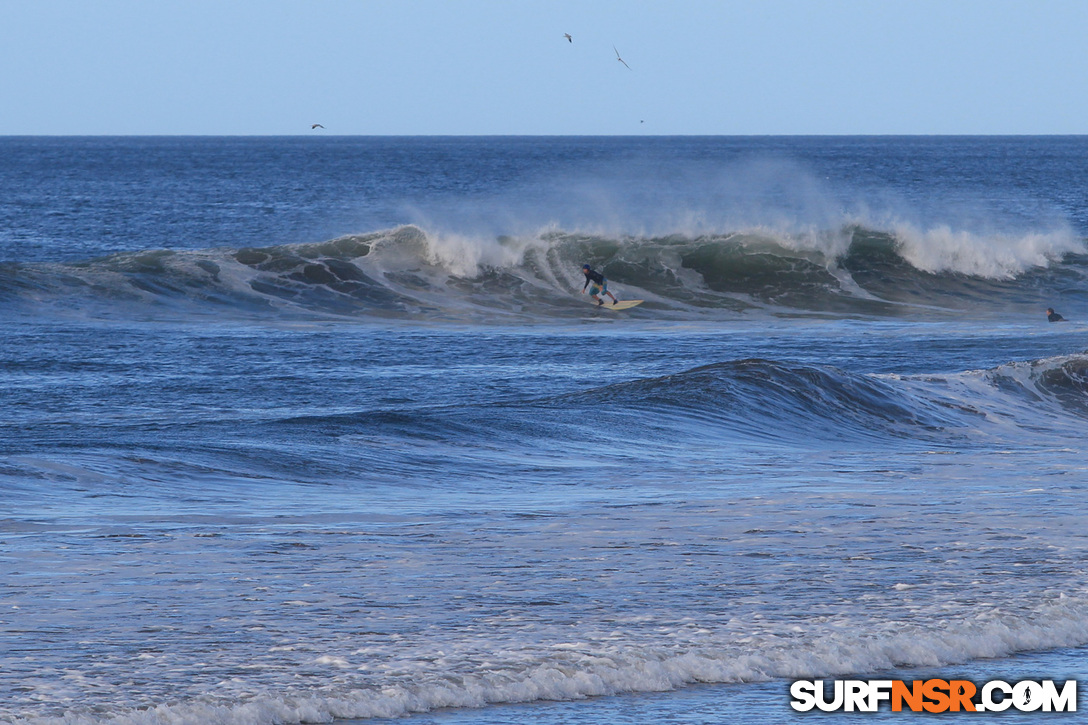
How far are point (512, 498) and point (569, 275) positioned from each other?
21231mm

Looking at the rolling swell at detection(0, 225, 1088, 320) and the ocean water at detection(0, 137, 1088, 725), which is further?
the rolling swell at detection(0, 225, 1088, 320)

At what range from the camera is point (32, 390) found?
15.9 meters

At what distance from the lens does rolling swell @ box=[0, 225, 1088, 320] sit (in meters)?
27.3

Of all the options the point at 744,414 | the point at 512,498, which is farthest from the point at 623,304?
the point at 512,498

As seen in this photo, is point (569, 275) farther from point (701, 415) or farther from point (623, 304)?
point (701, 415)

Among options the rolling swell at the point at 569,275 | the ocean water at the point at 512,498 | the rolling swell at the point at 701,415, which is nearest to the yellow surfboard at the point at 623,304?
the rolling swell at the point at 569,275

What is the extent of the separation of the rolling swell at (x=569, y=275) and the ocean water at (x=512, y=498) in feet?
0.79

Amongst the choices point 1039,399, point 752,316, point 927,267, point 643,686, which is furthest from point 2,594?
point 927,267

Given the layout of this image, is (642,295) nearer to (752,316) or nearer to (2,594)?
(752,316)

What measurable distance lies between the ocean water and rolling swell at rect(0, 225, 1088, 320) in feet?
0.79

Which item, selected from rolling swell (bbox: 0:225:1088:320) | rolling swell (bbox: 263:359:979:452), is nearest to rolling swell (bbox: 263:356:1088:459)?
rolling swell (bbox: 263:359:979:452)

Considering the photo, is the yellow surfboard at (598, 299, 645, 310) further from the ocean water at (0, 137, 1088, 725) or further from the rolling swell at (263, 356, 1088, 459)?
the rolling swell at (263, 356, 1088, 459)

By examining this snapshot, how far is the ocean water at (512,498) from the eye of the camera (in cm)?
588

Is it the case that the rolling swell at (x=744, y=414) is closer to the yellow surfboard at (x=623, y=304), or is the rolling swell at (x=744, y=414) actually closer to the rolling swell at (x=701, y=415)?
the rolling swell at (x=701, y=415)
